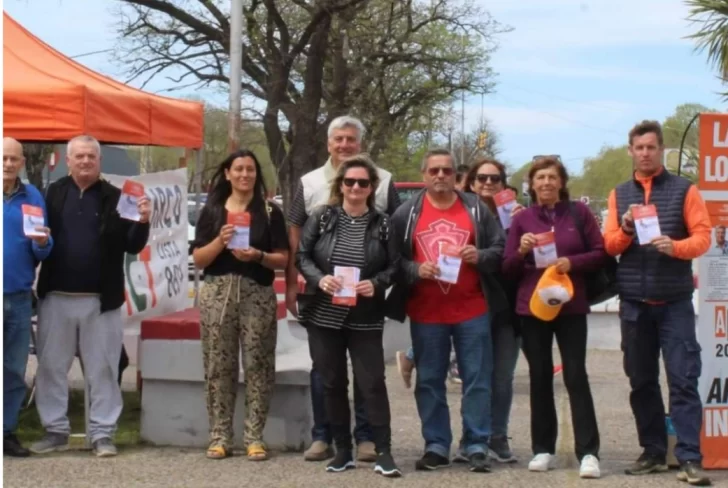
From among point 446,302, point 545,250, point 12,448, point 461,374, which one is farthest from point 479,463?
point 12,448

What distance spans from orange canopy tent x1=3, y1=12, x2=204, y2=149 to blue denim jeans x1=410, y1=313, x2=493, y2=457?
2615mm

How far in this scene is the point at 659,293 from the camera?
623 cm

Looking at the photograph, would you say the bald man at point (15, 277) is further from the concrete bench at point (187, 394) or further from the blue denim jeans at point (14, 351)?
the concrete bench at point (187, 394)

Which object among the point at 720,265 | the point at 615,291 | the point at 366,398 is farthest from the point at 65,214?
the point at 720,265

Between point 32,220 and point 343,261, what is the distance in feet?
6.06

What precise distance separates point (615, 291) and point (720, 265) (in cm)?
68

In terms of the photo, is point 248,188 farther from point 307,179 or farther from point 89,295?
point 89,295

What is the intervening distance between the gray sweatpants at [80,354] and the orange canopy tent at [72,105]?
117 cm

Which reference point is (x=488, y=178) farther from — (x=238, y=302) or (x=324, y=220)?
(x=238, y=302)

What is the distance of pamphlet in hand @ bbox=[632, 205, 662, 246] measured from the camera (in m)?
6.04

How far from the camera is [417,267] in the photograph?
6.31 m

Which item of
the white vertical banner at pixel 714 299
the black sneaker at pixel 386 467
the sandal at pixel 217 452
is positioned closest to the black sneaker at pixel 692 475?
the white vertical banner at pixel 714 299

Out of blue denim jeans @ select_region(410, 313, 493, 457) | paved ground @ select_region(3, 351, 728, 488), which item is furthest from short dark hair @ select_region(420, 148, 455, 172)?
paved ground @ select_region(3, 351, 728, 488)

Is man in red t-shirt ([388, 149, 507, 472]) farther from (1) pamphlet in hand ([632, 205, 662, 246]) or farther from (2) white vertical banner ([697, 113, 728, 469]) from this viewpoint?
(2) white vertical banner ([697, 113, 728, 469])
